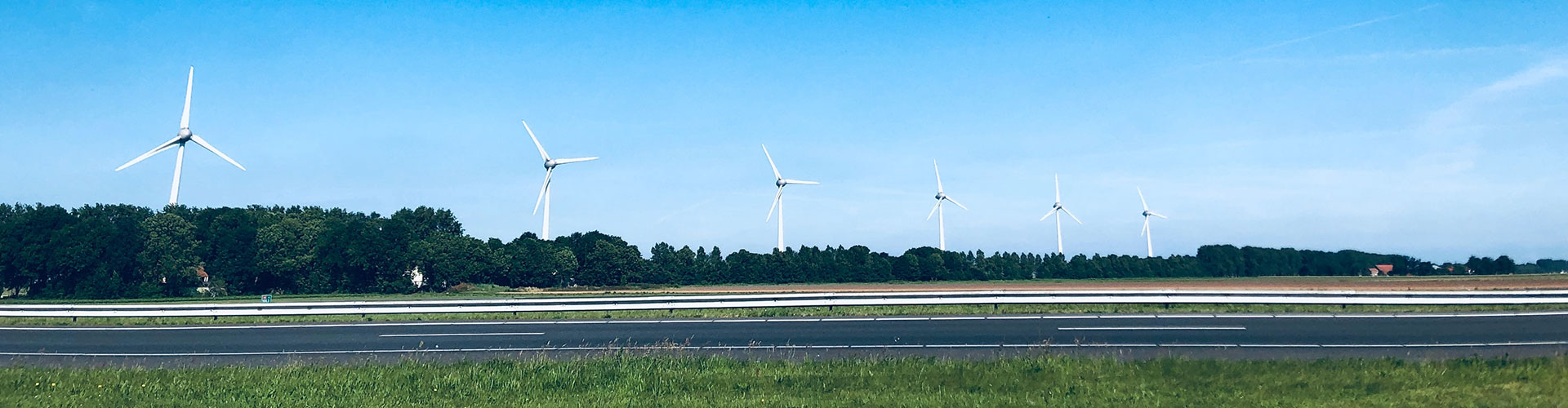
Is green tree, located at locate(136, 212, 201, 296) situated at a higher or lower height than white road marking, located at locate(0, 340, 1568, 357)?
higher

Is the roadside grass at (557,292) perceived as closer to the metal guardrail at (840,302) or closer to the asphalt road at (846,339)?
the metal guardrail at (840,302)

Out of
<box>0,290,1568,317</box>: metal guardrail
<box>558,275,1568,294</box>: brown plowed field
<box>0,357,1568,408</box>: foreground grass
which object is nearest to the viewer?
<box>0,357,1568,408</box>: foreground grass

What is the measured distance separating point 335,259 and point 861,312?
61.4 meters

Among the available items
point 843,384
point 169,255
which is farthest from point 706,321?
point 169,255

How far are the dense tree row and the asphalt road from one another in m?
A: 50.6

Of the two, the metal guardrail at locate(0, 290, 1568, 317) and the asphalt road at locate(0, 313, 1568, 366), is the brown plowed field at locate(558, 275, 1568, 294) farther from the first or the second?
the asphalt road at locate(0, 313, 1568, 366)

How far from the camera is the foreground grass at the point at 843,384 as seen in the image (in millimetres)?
11828

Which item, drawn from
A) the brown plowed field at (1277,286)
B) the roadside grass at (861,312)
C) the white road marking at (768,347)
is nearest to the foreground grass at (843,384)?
the white road marking at (768,347)

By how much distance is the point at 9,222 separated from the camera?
75.6 meters

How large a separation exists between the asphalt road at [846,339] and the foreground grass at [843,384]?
250 cm

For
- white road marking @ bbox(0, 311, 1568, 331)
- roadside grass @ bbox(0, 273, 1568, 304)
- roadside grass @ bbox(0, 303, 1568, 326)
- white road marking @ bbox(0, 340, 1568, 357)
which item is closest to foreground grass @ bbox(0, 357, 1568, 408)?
white road marking @ bbox(0, 340, 1568, 357)

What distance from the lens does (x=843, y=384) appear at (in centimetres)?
1345

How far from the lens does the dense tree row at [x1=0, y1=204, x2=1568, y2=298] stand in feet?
239

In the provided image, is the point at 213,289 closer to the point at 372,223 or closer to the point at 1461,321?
the point at 372,223
